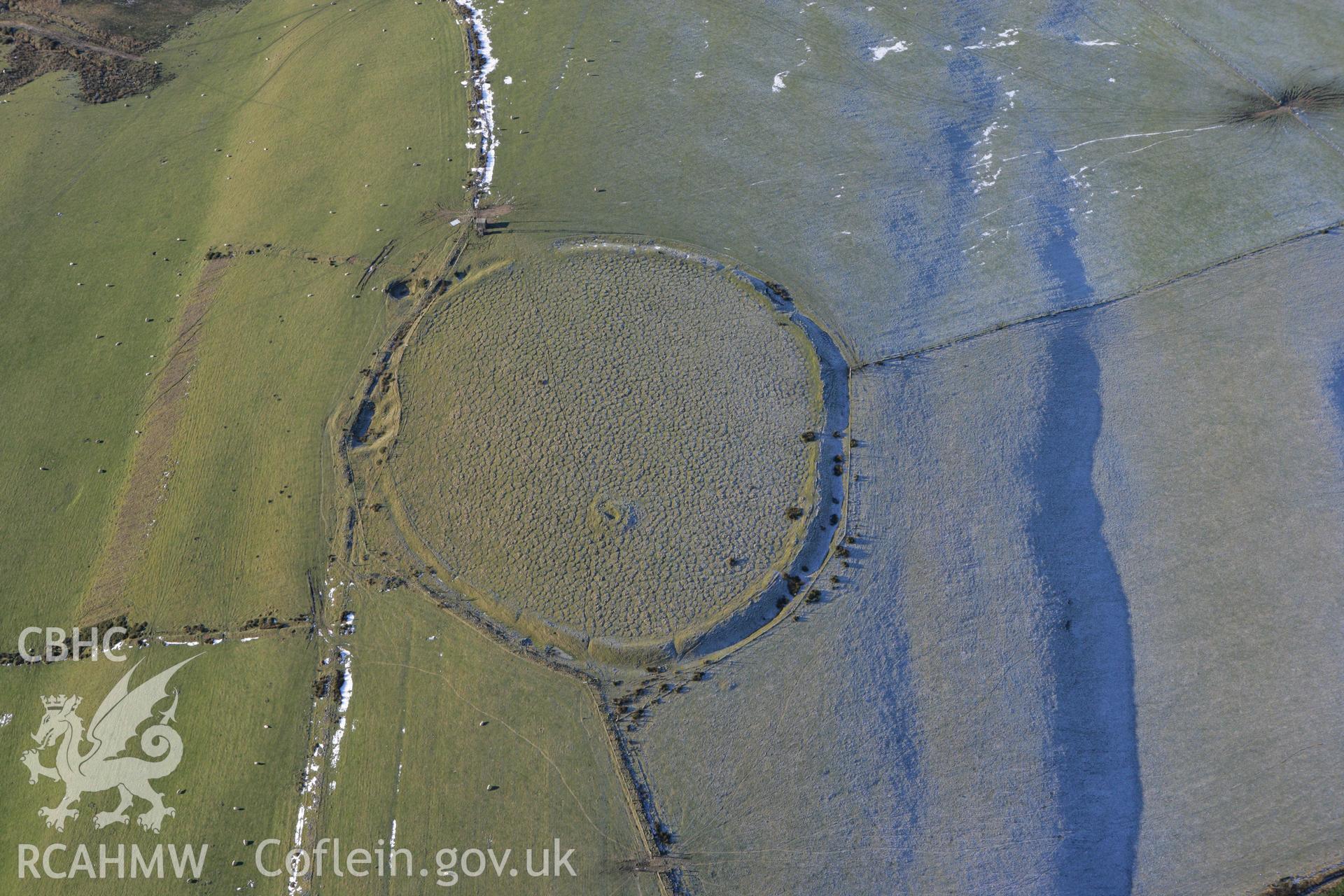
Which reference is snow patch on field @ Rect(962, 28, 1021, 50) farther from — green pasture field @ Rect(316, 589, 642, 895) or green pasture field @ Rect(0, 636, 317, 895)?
green pasture field @ Rect(0, 636, 317, 895)

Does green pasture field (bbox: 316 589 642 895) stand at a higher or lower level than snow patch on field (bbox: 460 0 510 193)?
lower

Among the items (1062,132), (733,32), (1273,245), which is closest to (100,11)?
(733,32)

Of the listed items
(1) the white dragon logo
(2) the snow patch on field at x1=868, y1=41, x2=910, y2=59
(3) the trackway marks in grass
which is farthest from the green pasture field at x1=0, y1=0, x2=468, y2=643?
(2) the snow patch on field at x1=868, y1=41, x2=910, y2=59

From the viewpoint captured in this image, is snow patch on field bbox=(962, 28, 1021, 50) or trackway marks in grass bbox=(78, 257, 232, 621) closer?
trackway marks in grass bbox=(78, 257, 232, 621)

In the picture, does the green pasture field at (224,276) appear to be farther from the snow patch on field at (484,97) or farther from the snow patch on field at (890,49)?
the snow patch on field at (890,49)

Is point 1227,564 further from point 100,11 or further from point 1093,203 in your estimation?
point 100,11

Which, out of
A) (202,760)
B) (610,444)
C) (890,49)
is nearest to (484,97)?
(890,49)
